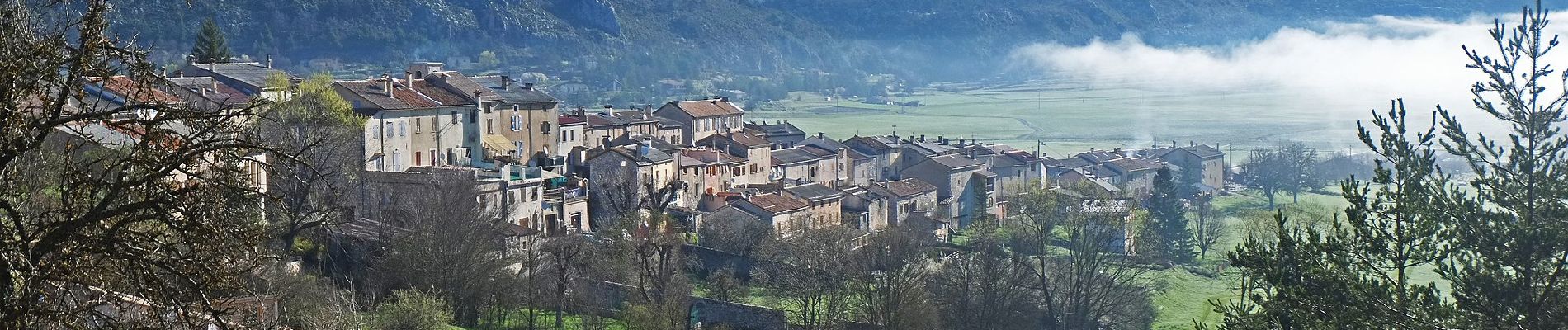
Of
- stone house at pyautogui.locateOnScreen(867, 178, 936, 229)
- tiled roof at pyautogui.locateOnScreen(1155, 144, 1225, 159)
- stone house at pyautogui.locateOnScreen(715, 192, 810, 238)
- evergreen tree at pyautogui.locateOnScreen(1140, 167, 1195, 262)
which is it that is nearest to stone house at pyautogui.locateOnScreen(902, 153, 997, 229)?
stone house at pyautogui.locateOnScreen(867, 178, 936, 229)

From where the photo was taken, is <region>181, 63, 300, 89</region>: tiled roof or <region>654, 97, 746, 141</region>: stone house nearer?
<region>181, 63, 300, 89</region>: tiled roof

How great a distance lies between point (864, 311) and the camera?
30.1 m

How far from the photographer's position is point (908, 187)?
1970 inches

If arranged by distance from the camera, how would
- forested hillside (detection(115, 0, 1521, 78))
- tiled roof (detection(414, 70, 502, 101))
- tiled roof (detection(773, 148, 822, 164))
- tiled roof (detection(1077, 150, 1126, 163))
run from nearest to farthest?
tiled roof (detection(414, 70, 502, 101)), tiled roof (detection(773, 148, 822, 164)), tiled roof (detection(1077, 150, 1126, 163)), forested hillside (detection(115, 0, 1521, 78))

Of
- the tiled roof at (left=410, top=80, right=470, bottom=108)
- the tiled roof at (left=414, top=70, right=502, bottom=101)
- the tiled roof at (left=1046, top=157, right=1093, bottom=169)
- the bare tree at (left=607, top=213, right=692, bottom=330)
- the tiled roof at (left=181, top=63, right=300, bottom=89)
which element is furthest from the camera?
the tiled roof at (left=1046, top=157, right=1093, bottom=169)

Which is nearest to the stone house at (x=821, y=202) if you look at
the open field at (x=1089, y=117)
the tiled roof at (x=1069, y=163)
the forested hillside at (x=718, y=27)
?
the tiled roof at (x=1069, y=163)

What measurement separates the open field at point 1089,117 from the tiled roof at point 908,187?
32.5m

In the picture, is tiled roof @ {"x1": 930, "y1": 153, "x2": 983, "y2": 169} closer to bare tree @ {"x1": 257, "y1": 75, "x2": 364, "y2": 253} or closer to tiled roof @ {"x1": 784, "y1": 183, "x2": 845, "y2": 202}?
tiled roof @ {"x1": 784, "y1": 183, "x2": 845, "y2": 202}

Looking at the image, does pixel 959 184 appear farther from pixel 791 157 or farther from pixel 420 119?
pixel 420 119

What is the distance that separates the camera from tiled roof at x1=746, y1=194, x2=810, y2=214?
39.9 meters

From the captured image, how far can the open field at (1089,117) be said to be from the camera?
92.4 meters

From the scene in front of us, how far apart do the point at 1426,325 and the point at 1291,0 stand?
7657 inches

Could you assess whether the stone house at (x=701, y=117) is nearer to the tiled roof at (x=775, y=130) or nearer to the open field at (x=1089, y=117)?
the tiled roof at (x=775, y=130)

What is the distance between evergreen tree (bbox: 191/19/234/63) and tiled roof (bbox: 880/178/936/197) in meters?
19.8
